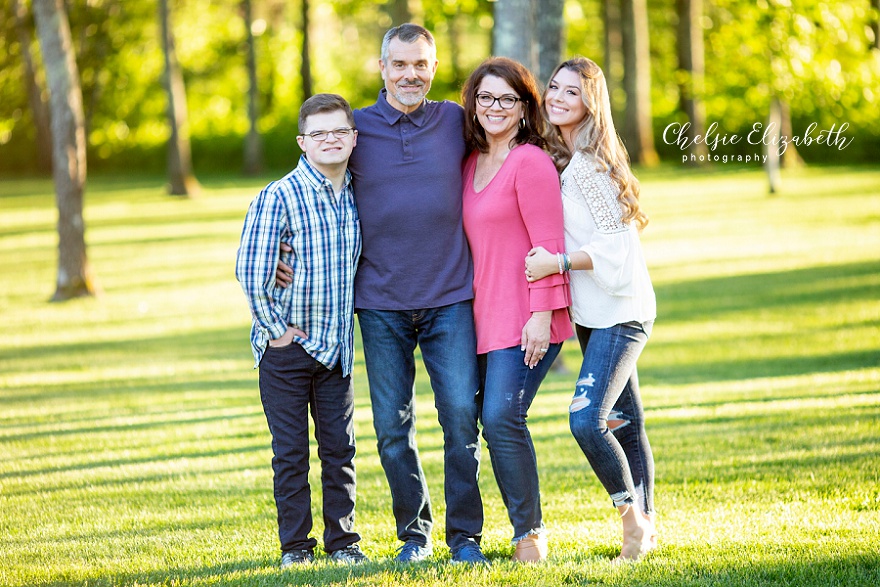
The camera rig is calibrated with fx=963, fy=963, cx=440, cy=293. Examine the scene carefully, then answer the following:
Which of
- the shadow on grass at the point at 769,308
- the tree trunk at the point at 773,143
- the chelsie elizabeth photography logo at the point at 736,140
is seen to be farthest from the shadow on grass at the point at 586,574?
the chelsie elizabeth photography logo at the point at 736,140

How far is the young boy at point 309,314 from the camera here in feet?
13.4

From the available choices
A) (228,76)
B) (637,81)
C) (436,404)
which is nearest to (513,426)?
(436,404)

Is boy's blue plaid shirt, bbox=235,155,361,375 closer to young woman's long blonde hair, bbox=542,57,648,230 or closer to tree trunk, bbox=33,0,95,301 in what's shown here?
young woman's long blonde hair, bbox=542,57,648,230

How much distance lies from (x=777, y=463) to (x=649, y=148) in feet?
97.1

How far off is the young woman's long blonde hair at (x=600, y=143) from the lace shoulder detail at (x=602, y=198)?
0.09ft

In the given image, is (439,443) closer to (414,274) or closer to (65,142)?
(414,274)

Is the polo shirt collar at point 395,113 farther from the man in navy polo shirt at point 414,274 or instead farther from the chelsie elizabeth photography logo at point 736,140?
the chelsie elizabeth photography logo at point 736,140

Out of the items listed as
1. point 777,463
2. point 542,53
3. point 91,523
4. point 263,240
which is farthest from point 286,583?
point 542,53

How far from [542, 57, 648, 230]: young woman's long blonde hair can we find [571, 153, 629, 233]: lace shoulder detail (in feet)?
0.09

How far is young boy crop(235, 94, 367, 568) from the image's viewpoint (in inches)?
160

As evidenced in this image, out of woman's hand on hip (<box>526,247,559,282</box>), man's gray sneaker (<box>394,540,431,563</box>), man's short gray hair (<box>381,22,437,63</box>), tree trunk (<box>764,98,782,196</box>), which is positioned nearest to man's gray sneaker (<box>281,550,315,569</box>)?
man's gray sneaker (<box>394,540,431,563</box>)

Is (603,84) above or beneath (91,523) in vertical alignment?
above

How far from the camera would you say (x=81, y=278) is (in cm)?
1368

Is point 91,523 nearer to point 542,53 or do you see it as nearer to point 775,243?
point 542,53
